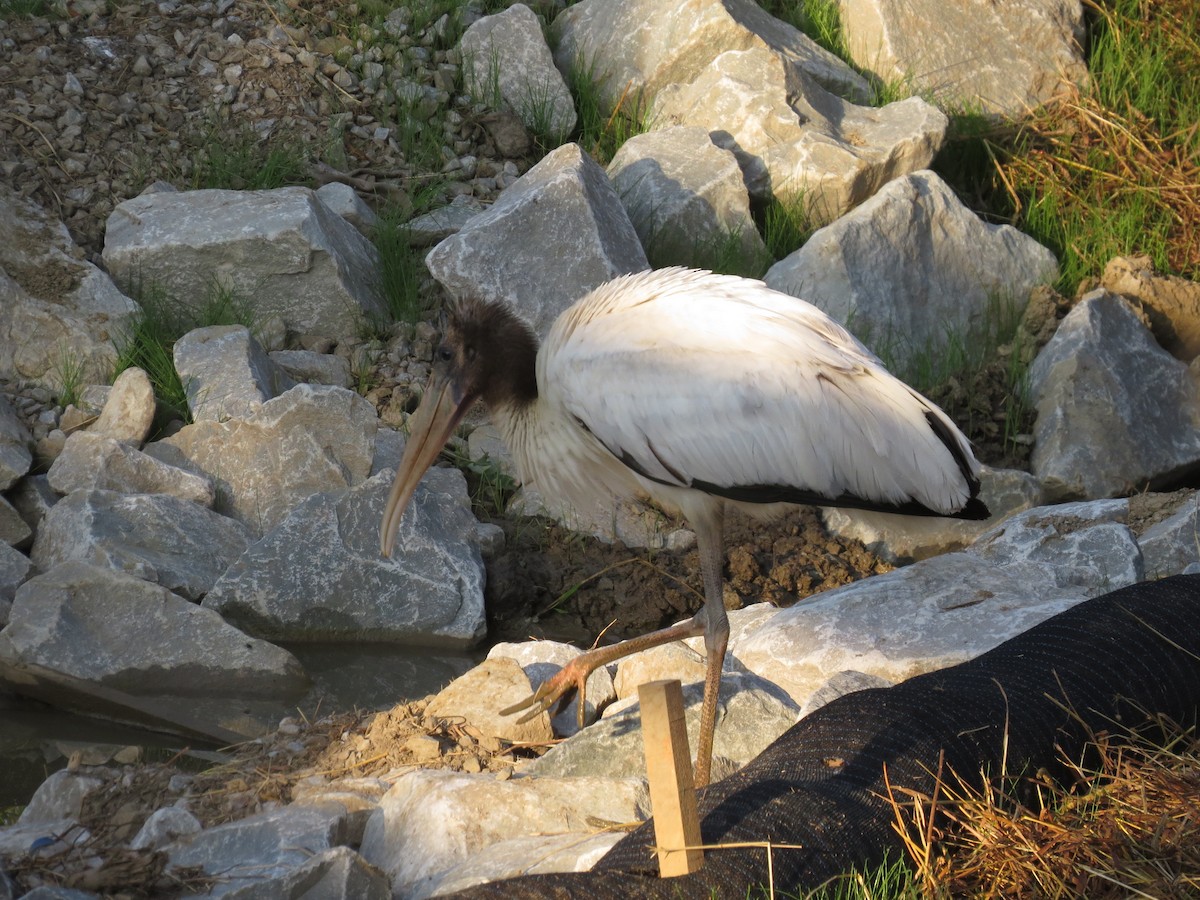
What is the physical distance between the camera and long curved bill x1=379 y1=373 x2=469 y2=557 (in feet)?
15.5

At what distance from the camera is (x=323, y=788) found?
3.86 m

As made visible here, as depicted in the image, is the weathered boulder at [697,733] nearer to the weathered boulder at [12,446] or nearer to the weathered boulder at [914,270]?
the weathered boulder at [12,446]

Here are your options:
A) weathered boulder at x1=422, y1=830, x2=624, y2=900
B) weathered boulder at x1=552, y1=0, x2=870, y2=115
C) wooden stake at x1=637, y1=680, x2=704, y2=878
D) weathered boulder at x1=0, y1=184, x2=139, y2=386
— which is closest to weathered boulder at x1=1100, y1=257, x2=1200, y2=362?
weathered boulder at x1=552, y1=0, x2=870, y2=115

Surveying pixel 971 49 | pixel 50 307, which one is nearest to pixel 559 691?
pixel 50 307

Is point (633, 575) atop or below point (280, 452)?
below

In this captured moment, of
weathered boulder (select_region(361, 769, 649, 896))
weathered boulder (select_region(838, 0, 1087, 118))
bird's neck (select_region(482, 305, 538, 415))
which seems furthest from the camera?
weathered boulder (select_region(838, 0, 1087, 118))

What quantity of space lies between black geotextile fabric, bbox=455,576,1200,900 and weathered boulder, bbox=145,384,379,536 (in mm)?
3052

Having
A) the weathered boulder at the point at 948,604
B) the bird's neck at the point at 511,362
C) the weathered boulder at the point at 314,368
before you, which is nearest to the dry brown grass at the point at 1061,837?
the weathered boulder at the point at 948,604

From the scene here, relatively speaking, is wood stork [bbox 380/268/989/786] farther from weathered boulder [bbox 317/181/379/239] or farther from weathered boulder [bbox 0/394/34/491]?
weathered boulder [bbox 317/181/379/239]

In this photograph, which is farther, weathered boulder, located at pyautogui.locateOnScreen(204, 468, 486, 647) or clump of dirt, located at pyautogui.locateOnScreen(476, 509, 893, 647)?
clump of dirt, located at pyautogui.locateOnScreen(476, 509, 893, 647)

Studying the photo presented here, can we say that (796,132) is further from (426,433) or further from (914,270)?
(426,433)

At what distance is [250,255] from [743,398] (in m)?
3.12

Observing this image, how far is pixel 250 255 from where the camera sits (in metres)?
6.52

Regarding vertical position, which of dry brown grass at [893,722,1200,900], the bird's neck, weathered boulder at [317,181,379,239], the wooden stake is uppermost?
the wooden stake
